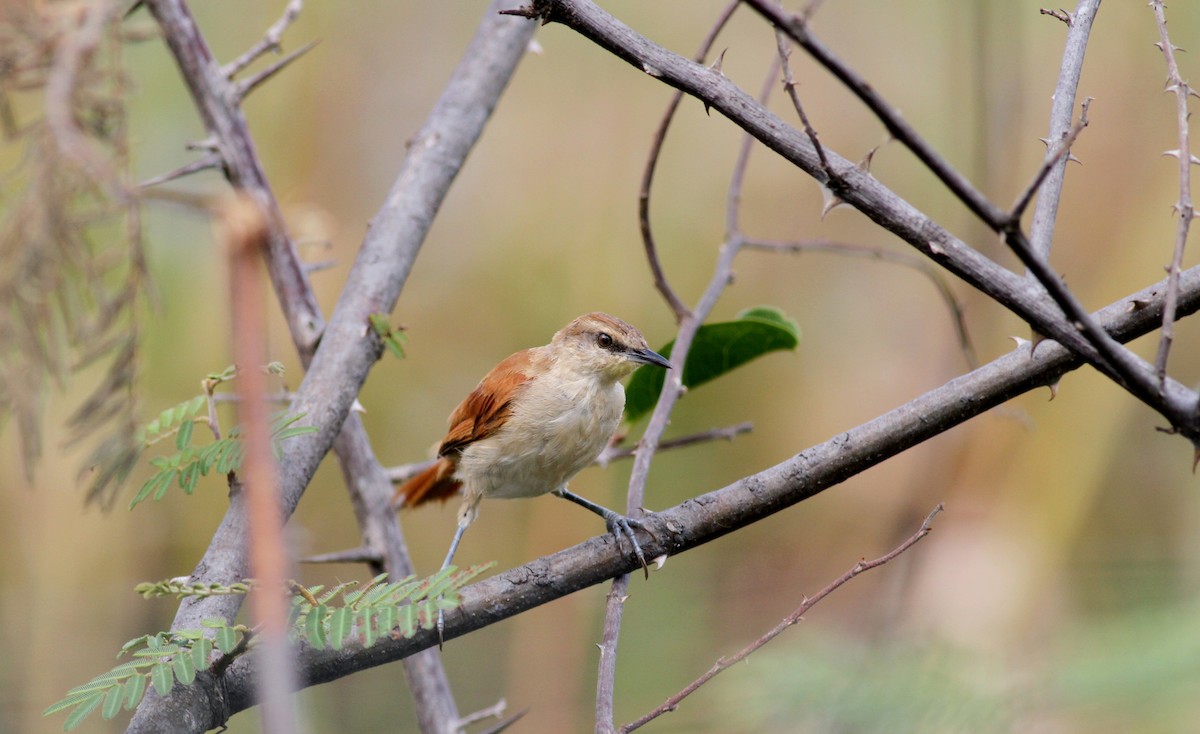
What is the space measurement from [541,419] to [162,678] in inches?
67.3

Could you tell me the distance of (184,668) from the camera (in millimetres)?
1560

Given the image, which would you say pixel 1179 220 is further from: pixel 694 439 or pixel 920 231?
pixel 694 439

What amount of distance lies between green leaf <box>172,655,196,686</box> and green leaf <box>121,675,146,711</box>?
0.06 m

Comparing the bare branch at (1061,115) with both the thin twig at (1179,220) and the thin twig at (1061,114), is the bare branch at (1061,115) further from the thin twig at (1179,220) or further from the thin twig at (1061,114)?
the thin twig at (1179,220)

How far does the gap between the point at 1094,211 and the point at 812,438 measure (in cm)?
170

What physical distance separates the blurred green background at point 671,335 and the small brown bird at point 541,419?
4.18ft

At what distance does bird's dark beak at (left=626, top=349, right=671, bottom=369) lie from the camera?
288cm

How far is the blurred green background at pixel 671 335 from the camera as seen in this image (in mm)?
4203

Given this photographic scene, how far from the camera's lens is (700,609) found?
4.71 meters

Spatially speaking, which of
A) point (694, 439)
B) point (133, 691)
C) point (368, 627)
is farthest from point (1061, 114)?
point (133, 691)

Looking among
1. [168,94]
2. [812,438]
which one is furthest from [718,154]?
[168,94]

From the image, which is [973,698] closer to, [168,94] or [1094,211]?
[1094,211]

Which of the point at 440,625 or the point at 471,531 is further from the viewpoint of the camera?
the point at 471,531

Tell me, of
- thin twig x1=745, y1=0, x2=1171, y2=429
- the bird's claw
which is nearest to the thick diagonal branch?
the bird's claw
